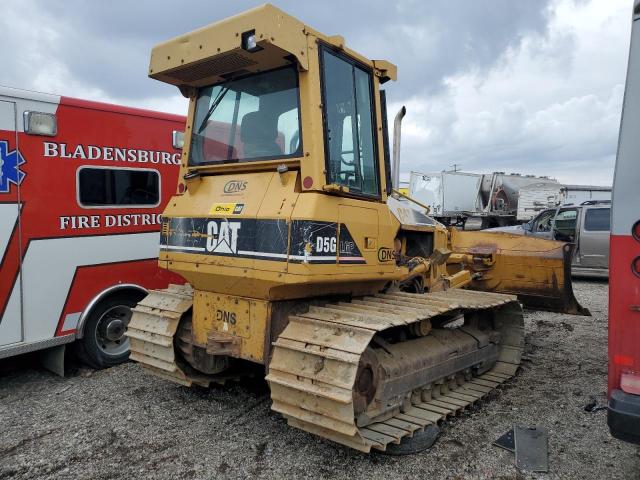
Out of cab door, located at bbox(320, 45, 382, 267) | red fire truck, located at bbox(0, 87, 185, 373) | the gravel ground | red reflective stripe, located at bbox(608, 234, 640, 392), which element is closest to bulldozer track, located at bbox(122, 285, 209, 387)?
the gravel ground

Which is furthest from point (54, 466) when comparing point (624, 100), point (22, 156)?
point (624, 100)

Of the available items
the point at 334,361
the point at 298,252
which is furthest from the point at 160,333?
the point at 334,361

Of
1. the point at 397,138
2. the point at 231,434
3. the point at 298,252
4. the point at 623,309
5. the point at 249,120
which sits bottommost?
the point at 231,434

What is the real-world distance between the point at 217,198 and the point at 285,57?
1.17m

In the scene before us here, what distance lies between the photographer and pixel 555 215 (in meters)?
12.4

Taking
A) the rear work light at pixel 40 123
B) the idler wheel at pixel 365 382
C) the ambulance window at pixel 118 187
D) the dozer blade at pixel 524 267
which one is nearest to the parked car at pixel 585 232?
the dozer blade at pixel 524 267

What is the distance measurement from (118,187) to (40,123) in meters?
1.03

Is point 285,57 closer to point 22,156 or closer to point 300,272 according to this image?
point 300,272

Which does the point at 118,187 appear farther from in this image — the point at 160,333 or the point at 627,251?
the point at 627,251

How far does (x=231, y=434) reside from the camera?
13.3 feet

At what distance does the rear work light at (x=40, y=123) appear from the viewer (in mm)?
5098

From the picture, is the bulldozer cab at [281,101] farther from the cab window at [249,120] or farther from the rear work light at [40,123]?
the rear work light at [40,123]

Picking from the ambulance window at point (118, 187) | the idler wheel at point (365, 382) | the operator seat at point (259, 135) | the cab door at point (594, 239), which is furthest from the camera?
the cab door at point (594, 239)

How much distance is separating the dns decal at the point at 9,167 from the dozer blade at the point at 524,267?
195 inches
